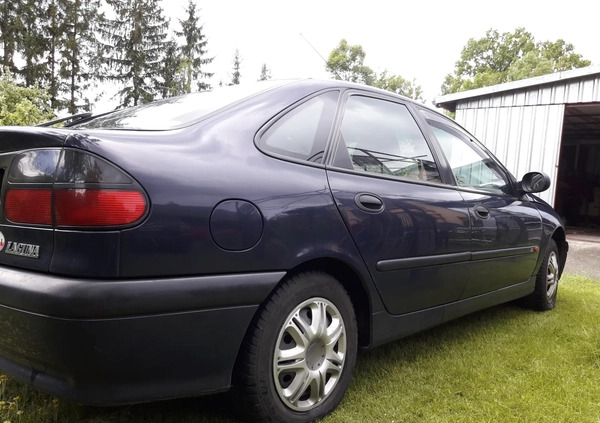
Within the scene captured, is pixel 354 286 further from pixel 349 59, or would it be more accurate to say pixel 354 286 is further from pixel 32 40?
pixel 349 59

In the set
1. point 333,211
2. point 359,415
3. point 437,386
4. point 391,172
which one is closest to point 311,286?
point 333,211

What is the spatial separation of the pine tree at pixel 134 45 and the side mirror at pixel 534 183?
28.7 meters

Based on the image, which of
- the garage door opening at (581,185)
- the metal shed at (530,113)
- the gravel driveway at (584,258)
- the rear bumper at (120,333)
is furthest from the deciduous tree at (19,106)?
the garage door opening at (581,185)

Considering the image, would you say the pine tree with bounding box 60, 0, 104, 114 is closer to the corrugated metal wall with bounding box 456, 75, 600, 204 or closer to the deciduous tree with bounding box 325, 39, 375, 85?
the corrugated metal wall with bounding box 456, 75, 600, 204

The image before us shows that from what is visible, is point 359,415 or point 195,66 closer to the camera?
point 359,415

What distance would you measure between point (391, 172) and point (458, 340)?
1.44 metres

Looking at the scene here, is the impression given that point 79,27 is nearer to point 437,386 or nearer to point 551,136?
point 551,136

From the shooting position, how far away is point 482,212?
285 cm

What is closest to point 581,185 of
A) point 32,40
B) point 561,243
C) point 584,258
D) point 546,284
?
point 584,258

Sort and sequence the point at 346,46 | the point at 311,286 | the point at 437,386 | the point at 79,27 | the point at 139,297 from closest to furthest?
1. the point at 139,297
2. the point at 311,286
3. the point at 437,386
4. the point at 79,27
5. the point at 346,46

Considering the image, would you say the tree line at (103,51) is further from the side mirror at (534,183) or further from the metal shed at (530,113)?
the side mirror at (534,183)

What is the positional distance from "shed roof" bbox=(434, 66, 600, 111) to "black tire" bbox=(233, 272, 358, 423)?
951cm

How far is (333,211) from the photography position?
1899mm

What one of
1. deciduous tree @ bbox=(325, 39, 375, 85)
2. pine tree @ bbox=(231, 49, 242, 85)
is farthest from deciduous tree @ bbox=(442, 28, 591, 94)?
pine tree @ bbox=(231, 49, 242, 85)
